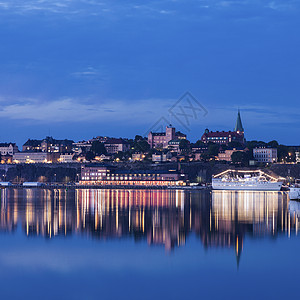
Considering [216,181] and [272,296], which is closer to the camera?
[272,296]

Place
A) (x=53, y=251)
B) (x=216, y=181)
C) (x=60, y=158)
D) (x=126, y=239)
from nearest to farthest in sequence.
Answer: (x=53, y=251)
(x=126, y=239)
(x=216, y=181)
(x=60, y=158)

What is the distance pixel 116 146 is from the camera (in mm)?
151750

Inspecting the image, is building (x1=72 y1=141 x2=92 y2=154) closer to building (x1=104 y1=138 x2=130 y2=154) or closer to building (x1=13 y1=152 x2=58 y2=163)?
building (x1=104 y1=138 x2=130 y2=154)

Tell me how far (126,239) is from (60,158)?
12709cm

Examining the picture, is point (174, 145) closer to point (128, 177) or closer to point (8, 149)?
point (128, 177)

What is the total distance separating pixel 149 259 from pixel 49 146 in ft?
465

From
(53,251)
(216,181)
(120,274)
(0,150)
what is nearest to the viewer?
(120,274)

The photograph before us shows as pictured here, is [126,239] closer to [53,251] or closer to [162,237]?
A: [162,237]

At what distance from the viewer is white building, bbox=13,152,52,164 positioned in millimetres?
147000

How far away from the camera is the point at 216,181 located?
9506cm

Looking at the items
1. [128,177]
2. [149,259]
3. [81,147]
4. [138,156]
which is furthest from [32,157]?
[149,259]

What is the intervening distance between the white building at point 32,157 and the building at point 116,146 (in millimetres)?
16171

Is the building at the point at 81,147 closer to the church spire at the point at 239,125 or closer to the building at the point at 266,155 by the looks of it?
the church spire at the point at 239,125

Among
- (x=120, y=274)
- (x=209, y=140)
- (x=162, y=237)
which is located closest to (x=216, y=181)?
(x=209, y=140)
